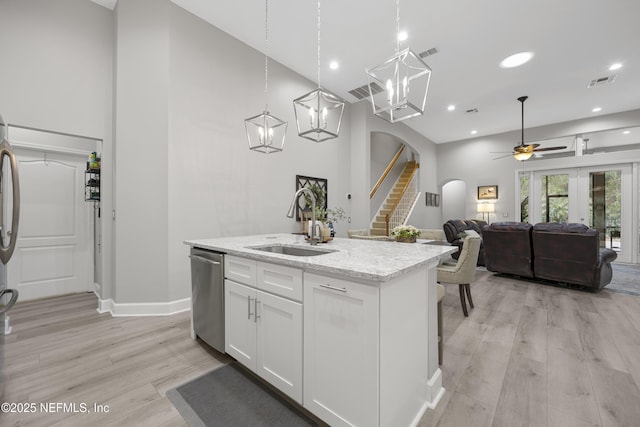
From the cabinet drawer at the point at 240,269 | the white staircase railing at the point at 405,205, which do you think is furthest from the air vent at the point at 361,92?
the cabinet drawer at the point at 240,269

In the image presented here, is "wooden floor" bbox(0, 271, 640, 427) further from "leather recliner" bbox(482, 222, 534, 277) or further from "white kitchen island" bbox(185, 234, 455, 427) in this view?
"leather recliner" bbox(482, 222, 534, 277)

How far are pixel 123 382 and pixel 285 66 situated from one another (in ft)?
15.8

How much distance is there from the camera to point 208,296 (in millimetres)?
2350

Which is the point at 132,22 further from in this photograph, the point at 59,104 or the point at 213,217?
the point at 213,217

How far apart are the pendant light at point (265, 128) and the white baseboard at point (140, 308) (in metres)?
2.19

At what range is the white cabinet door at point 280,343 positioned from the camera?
1.62 m

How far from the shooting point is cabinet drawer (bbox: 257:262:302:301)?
162cm

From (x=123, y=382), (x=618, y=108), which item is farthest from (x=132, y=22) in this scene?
(x=618, y=108)

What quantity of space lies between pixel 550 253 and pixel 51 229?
7.54 m

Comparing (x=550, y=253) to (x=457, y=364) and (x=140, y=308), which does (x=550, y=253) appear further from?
(x=140, y=308)

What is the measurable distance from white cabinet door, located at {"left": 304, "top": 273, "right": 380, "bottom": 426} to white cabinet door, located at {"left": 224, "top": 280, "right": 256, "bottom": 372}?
0.53 m

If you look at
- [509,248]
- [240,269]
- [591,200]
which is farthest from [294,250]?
[591,200]

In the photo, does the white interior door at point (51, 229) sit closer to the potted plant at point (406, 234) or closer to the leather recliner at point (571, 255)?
the potted plant at point (406, 234)

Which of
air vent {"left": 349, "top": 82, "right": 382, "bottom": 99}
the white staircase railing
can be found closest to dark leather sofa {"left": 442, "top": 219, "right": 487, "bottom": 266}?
the white staircase railing
